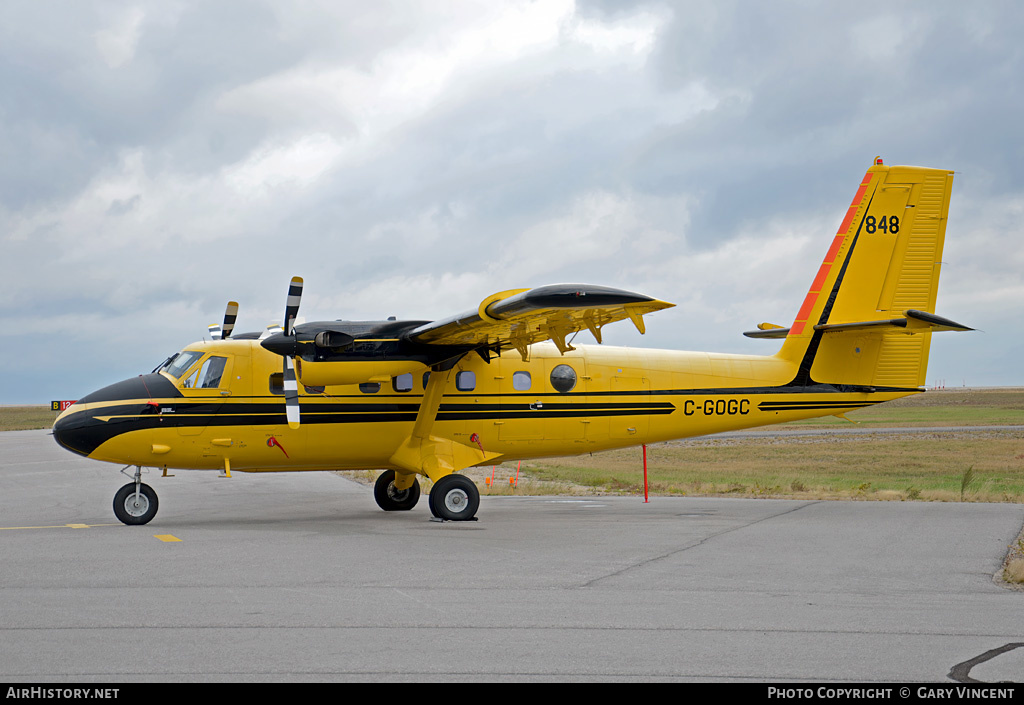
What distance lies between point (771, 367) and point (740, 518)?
399 cm

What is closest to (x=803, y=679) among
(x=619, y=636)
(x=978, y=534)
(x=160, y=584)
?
(x=619, y=636)

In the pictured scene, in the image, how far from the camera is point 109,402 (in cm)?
1566

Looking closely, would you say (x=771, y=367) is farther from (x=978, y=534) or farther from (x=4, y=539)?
(x=4, y=539)

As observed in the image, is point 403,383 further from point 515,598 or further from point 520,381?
point 515,598

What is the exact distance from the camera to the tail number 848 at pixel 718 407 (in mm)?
18578

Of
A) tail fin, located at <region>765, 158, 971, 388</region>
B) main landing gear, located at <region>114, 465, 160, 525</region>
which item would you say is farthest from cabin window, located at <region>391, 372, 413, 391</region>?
tail fin, located at <region>765, 158, 971, 388</region>

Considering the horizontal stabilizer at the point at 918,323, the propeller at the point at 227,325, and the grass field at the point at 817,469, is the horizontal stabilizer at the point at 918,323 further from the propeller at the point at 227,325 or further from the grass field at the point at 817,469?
the propeller at the point at 227,325

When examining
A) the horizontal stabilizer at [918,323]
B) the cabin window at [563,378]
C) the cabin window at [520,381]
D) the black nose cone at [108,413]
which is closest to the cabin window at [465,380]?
the cabin window at [520,381]

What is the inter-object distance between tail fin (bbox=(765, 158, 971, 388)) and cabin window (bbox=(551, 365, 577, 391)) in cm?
490

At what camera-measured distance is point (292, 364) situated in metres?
15.7

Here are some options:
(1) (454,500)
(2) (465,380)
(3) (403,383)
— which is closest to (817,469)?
(2) (465,380)

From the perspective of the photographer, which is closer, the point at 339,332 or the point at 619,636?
the point at 619,636

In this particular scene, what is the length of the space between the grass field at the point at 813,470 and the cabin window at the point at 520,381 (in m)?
6.40

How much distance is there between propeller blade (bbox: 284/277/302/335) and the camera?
603 inches
